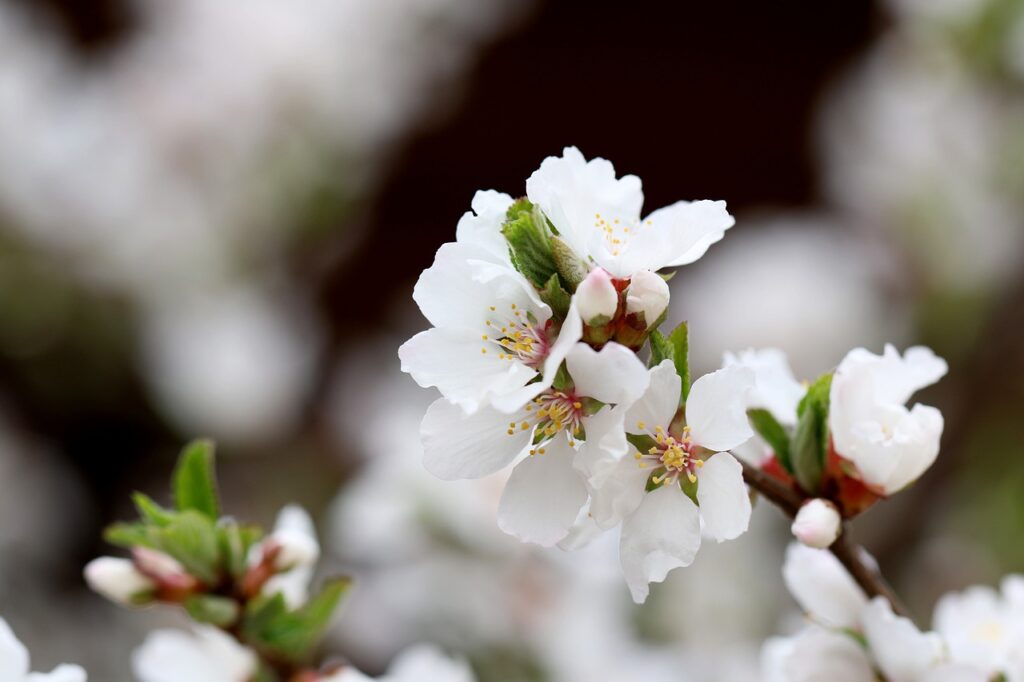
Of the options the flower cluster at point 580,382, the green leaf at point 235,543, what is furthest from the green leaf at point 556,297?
the green leaf at point 235,543

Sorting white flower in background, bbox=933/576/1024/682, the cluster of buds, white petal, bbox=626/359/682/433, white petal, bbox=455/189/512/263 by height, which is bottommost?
white flower in background, bbox=933/576/1024/682

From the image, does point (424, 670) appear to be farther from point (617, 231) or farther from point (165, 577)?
point (617, 231)

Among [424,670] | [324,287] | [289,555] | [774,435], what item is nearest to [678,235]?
[774,435]

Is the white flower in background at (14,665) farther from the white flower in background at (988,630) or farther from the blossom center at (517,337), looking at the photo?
the white flower in background at (988,630)

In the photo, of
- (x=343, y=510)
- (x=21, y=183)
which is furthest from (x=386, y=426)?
(x=21, y=183)

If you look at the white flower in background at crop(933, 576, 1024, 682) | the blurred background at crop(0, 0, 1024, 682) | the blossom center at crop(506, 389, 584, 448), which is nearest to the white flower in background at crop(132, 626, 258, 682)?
the blossom center at crop(506, 389, 584, 448)

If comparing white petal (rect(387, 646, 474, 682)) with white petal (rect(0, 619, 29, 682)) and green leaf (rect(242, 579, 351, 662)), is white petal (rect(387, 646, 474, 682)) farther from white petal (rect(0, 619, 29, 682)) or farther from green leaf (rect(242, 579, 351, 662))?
white petal (rect(0, 619, 29, 682))

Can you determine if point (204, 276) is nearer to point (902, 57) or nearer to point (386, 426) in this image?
point (386, 426)
